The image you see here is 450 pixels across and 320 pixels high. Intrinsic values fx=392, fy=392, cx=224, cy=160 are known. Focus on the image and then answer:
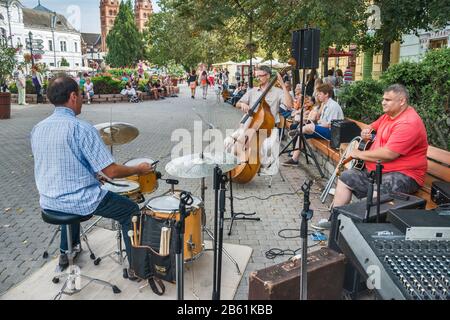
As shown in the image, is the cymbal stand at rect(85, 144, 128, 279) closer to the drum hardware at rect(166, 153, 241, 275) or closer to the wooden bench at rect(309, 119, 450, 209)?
the drum hardware at rect(166, 153, 241, 275)

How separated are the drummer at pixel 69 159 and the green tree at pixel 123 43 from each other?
217 feet

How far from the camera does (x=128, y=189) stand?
3.58m

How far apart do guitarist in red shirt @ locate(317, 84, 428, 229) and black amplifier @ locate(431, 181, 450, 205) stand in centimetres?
27

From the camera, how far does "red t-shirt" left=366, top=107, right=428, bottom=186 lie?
382 centimetres

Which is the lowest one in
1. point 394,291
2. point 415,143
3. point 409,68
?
point 394,291

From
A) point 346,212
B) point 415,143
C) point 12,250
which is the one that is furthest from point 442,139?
point 12,250

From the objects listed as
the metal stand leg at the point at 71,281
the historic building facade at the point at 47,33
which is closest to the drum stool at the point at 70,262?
the metal stand leg at the point at 71,281

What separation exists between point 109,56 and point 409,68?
216 ft

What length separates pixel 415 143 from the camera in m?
3.86

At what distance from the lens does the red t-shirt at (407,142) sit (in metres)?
3.82

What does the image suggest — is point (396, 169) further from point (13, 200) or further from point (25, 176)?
point (25, 176)

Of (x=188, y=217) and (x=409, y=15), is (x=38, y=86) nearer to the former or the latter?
(x=409, y=15)

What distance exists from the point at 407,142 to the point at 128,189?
2.71 metres

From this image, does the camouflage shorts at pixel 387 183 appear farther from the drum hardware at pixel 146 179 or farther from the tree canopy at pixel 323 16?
the tree canopy at pixel 323 16
